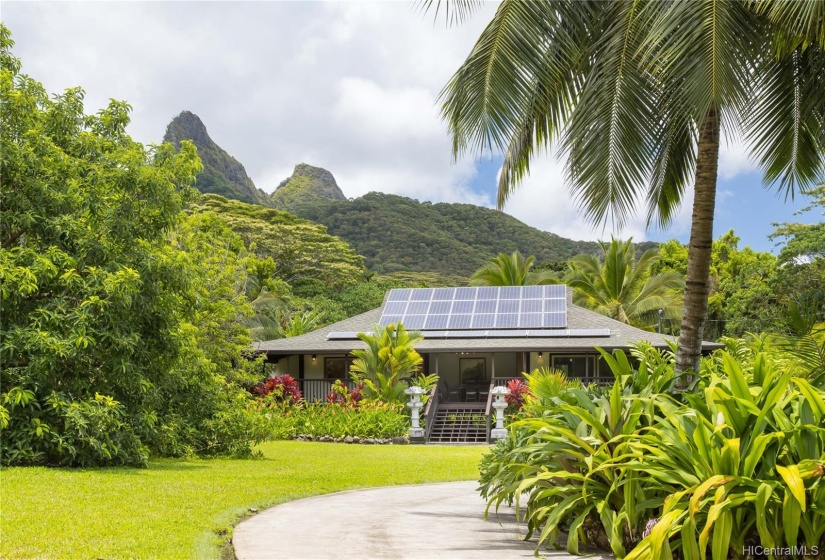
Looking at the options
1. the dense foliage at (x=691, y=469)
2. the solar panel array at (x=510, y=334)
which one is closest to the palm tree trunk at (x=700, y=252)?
the dense foliage at (x=691, y=469)

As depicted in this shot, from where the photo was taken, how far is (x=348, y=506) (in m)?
9.17

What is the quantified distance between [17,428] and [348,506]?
17.5ft

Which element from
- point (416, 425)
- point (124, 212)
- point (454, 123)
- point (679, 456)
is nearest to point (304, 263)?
point (416, 425)

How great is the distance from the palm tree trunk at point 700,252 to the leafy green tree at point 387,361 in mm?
16642

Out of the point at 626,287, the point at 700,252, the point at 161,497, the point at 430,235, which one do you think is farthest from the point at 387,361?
the point at 430,235

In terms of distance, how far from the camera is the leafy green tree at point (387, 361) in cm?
2531

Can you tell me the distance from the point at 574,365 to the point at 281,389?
11043 mm

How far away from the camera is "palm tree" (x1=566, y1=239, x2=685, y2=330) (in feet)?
128

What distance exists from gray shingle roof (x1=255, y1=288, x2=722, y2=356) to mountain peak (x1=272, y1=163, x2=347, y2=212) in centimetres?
6784

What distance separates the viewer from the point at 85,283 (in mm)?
11758

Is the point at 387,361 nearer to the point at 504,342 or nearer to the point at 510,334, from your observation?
the point at 504,342

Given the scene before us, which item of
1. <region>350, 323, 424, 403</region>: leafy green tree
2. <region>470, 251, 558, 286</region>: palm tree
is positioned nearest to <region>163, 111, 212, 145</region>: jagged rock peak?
<region>470, 251, 558, 286</region>: palm tree

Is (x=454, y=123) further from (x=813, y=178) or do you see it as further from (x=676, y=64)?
(x=813, y=178)

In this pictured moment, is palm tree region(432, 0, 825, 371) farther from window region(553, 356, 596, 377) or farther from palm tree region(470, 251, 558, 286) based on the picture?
palm tree region(470, 251, 558, 286)
